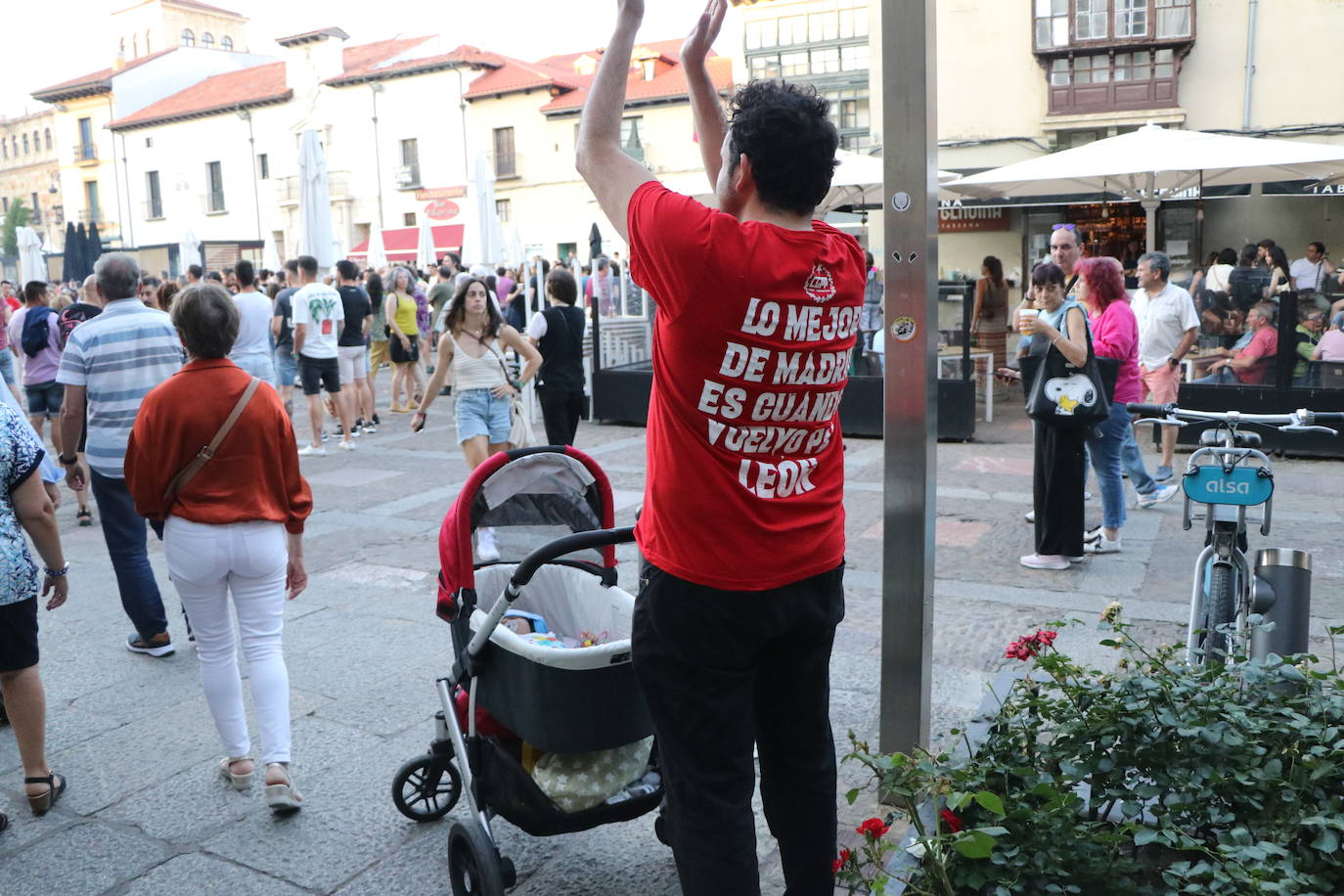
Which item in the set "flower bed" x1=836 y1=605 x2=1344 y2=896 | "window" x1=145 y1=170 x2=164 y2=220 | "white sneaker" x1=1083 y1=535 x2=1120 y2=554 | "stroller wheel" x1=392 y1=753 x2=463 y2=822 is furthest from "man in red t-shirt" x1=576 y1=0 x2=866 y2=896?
"window" x1=145 y1=170 x2=164 y2=220

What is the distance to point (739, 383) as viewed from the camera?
215 cm

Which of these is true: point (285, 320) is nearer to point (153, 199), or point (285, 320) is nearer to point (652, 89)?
point (652, 89)

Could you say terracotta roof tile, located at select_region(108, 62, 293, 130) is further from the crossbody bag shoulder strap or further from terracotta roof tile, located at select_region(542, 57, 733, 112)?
the crossbody bag shoulder strap

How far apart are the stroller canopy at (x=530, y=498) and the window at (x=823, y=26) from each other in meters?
31.6

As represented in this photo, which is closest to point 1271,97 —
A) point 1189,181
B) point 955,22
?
point 955,22

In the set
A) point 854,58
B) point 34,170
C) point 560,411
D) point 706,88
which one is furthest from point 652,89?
point 34,170

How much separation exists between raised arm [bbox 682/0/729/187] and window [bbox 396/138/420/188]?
143 feet

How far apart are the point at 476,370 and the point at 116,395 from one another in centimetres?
257

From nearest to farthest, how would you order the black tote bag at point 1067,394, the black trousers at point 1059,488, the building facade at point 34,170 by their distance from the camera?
the black tote bag at point 1067,394, the black trousers at point 1059,488, the building facade at point 34,170

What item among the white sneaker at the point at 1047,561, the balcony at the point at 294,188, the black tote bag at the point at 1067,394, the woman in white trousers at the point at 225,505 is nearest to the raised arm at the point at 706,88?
the woman in white trousers at the point at 225,505

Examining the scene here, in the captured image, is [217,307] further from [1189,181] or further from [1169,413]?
[1189,181]

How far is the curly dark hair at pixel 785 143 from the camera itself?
2.11 metres

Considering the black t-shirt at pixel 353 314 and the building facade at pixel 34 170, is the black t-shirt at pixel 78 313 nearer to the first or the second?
the black t-shirt at pixel 353 314

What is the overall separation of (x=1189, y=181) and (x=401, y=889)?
12.2 metres
